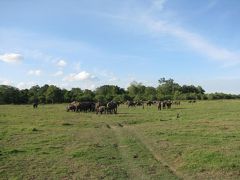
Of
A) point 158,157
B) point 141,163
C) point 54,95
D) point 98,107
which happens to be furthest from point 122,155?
point 54,95

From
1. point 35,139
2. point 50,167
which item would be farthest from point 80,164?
point 35,139

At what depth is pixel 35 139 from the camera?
25062 mm

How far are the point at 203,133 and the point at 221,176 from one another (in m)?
12.0

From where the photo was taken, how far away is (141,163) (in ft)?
54.9

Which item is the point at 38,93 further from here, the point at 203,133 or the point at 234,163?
the point at 234,163

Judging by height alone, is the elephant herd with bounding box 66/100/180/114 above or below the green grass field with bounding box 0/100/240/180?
above

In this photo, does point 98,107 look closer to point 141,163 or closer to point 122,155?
point 122,155

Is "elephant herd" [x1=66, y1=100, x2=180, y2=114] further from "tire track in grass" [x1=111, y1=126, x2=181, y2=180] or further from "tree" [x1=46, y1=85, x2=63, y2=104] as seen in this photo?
"tree" [x1=46, y1=85, x2=63, y2=104]

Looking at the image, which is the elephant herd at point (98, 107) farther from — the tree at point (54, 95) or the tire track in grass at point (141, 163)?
the tree at point (54, 95)

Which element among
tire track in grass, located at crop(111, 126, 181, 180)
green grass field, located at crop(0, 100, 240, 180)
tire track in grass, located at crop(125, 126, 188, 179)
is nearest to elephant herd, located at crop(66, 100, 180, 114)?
green grass field, located at crop(0, 100, 240, 180)

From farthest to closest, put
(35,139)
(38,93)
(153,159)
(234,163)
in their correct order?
(38,93), (35,139), (153,159), (234,163)

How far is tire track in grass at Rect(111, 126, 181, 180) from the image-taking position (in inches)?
581

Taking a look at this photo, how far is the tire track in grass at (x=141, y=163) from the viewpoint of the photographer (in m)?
14.8

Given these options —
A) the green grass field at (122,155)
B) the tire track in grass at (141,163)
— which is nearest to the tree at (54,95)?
the green grass field at (122,155)
